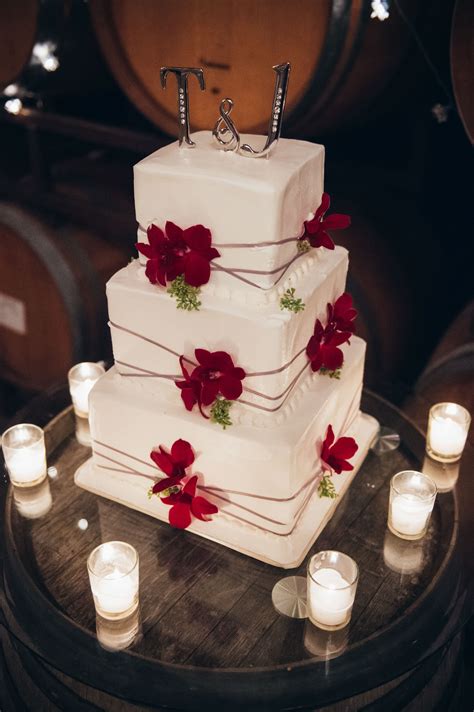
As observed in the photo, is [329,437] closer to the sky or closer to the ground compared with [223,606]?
closer to the sky

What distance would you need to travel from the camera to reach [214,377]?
1809mm

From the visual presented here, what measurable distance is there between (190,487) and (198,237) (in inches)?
24.2

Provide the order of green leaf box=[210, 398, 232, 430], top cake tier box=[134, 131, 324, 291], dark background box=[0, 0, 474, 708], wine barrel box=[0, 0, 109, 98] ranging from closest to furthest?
top cake tier box=[134, 131, 324, 291] < green leaf box=[210, 398, 232, 430] < dark background box=[0, 0, 474, 708] < wine barrel box=[0, 0, 109, 98]

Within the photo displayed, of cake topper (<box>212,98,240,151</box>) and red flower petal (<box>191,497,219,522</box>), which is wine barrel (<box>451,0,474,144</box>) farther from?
red flower petal (<box>191,497,219,522</box>)

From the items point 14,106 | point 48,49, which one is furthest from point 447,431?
point 14,106

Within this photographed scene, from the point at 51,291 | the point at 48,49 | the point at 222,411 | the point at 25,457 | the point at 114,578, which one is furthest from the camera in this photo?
the point at 51,291

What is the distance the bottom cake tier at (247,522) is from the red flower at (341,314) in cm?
43

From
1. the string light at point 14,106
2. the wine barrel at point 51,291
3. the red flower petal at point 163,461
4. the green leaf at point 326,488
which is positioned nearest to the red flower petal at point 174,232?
the red flower petal at point 163,461

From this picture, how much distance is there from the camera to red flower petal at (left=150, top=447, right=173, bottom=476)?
6.39ft

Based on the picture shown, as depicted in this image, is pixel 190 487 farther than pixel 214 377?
Yes

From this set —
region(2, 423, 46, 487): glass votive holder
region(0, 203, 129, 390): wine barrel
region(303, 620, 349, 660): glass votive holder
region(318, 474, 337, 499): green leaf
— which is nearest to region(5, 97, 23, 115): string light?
region(0, 203, 129, 390): wine barrel

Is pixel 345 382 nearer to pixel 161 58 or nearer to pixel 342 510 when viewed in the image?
pixel 342 510

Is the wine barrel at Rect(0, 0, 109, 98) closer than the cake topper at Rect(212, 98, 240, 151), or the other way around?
the cake topper at Rect(212, 98, 240, 151)

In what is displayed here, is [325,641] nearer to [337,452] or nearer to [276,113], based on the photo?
[337,452]
